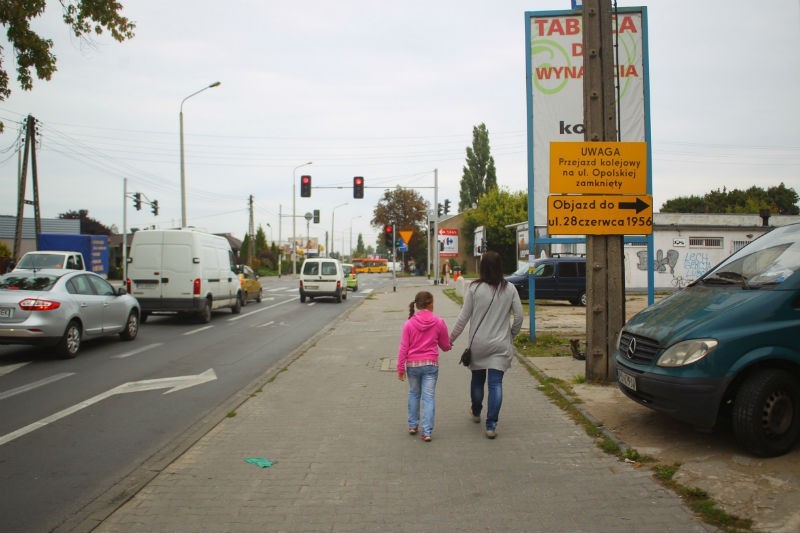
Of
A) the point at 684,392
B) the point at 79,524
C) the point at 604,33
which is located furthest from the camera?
the point at 604,33

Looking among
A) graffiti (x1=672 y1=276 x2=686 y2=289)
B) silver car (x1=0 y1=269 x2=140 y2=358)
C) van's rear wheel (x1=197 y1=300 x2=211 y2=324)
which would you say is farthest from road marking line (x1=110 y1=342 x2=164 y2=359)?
graffiti (x1=672 y1=276 x2=686 y2=289)

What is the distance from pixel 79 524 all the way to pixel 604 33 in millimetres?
7587

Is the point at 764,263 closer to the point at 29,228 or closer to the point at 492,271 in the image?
the point at 492,271

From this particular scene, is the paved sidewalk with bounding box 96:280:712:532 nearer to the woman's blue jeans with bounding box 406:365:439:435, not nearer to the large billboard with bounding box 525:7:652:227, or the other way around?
the woman's blue jeans with bounding box 406:365:439:435

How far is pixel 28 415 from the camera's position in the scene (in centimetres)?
677

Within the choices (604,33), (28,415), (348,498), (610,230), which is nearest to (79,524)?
(348,498)

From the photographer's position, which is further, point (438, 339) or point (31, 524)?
point (438, 339)

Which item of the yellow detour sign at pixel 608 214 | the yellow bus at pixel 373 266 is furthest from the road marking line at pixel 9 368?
the yellow bus at pixel 373 266

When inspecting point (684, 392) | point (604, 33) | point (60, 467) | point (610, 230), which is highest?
point (604, 33)

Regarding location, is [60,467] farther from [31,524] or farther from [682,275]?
[682,275]

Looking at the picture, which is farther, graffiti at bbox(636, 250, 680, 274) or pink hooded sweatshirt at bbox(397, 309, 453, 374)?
graffiti at bbox(636, 250, 680, 274)

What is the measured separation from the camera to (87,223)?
222ft

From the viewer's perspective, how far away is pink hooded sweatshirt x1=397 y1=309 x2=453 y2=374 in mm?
5668

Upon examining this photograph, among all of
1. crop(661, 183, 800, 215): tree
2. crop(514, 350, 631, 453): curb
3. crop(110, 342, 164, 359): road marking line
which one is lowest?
crop(110, 342, 164, 359): road marking line
